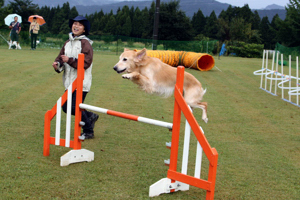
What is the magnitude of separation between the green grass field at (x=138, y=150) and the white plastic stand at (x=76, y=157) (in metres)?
0.09

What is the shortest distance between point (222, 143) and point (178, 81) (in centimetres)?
264

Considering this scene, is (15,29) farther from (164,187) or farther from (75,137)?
(164,187)

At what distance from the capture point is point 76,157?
171 inches

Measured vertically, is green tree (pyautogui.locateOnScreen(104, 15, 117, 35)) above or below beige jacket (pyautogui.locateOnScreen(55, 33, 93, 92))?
above

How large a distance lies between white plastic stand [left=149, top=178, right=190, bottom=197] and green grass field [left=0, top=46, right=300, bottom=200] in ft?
0.22

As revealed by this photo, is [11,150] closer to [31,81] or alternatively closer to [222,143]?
[222,143]

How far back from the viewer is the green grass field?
144 inches

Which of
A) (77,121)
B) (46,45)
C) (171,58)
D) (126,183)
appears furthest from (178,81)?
(46,45)

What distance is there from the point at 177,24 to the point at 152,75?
4586 centimetres

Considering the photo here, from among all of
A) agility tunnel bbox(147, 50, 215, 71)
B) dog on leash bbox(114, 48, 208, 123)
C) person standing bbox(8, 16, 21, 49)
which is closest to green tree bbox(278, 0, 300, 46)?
agility tunnel bbox(147, 50, 215, 71)

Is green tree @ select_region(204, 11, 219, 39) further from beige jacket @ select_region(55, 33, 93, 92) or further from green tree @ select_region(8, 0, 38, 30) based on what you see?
beige jacket @ select_region(55, 33, 93, 92)

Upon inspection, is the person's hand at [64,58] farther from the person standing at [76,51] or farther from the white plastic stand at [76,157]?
the white plastic stand at [76,157]

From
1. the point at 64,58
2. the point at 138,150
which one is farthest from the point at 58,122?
the point at 138,150

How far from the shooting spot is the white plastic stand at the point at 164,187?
3508 mm
